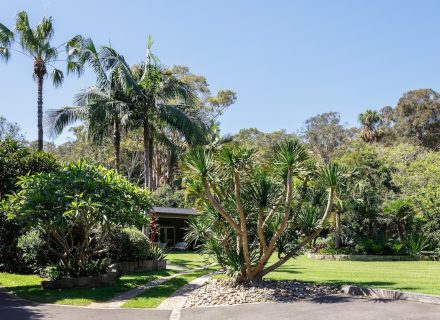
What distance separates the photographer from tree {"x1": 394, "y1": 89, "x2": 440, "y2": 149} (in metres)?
48.0

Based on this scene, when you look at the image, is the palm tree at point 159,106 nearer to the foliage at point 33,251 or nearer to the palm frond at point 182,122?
the palm frond at point 182,122

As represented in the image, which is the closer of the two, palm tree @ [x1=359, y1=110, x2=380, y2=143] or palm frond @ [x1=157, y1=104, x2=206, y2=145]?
palm frond @ [x1=157, y1=104, x2=206, y2=145]

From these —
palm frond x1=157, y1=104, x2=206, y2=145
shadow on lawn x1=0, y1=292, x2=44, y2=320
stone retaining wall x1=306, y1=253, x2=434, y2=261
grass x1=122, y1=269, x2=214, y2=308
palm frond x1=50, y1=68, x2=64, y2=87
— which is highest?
palm frond x1=50, y1=68, x2=64, y2=87

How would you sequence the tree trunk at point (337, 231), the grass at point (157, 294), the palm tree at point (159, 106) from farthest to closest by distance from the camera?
1. the tree trunk at point (337, 231)
2. the palm tree at point (159, 106)
3. the grass at point (157, 294)

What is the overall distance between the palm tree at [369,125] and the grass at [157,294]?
136ft

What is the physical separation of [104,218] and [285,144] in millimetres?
5662

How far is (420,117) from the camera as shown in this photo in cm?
4834

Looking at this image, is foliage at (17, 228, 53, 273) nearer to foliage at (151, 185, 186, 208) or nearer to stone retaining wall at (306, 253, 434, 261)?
stone retaining wall at (306, 253, 434, 261)

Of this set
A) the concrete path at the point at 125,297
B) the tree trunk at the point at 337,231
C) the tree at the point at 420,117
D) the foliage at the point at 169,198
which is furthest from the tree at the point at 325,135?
the concrete path at the point at 125,297

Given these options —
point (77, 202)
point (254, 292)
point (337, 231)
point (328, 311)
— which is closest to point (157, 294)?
point (254, 292)

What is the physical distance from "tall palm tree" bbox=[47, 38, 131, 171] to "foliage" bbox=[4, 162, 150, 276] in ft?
29.5

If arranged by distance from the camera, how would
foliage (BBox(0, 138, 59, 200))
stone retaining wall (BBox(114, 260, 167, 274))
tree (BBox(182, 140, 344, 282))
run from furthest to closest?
1. stone retaining wall (BBox(114, 260, 167, 274))
2. foliage (BBox(0, 138, 59, 200))
3. tree (BBox(182, 140, 344, 282))

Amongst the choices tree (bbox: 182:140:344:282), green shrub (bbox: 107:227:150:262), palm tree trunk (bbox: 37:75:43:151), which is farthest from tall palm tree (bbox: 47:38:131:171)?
tree (bbox: 182:140:344:282)

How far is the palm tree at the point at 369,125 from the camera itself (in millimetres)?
52875
